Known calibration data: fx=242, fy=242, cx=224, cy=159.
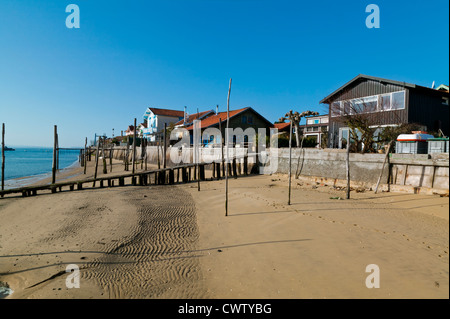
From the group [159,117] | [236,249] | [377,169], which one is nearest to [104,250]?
[236,249]

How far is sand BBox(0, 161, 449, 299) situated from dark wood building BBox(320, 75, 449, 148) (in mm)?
10656

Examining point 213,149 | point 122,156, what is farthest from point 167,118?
point 213,149

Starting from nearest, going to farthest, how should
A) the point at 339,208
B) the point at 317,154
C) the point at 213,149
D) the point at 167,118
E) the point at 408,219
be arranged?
the point at 408,219
the point at 339,208
the point at 317,154
the point at 213,149
the point at 167,118

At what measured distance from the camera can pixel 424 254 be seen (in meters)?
4.91

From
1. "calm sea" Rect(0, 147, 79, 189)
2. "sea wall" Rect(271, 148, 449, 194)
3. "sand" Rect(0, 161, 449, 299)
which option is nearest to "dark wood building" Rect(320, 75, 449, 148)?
"sea wall" Rect(271, 148, 449, 194)

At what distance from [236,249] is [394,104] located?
18.9m

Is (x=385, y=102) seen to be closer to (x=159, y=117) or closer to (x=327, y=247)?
(x=327, y=247)

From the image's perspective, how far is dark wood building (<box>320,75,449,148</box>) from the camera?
58.7ft

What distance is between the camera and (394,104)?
18.5m

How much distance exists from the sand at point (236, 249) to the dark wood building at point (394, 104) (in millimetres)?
10656

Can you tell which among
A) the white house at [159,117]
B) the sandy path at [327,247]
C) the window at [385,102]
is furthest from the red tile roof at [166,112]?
the sandy path at [327,247]

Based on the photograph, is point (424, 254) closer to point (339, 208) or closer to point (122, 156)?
point (339, 208)

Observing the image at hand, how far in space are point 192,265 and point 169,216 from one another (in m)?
4.08
